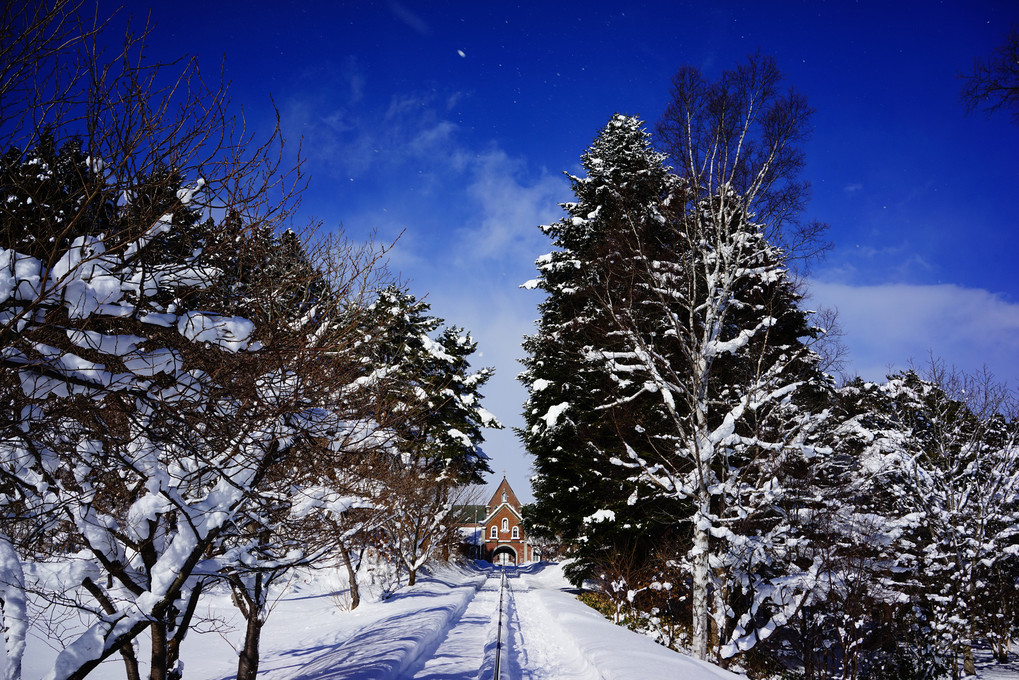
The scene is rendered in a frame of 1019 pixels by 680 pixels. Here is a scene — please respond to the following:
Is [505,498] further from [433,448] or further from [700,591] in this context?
[700,591]

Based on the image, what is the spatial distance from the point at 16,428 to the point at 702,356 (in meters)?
10.8

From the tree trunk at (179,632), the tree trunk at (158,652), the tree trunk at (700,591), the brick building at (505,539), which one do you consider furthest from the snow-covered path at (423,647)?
the brick building at (505,539)

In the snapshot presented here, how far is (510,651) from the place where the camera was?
10617 millimetres

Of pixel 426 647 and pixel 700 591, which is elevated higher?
pixel 700 591

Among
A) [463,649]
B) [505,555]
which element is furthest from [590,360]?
[505,555]

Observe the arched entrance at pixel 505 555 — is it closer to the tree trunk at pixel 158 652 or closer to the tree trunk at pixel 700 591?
the tree trunk at pixel 700 591

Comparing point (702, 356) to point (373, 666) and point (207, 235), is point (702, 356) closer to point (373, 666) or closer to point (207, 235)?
point (373, 666)

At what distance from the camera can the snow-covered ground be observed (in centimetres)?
828

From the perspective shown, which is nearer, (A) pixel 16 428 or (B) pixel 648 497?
(A) pixel 16 428

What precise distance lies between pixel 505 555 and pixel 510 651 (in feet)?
218

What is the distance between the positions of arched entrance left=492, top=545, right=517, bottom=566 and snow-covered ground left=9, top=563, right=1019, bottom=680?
58.1 metres

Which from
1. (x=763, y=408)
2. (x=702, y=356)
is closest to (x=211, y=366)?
(x=702, y=356)

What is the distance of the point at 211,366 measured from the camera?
4.10 meters

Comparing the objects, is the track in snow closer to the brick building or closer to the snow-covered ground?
the snow-covered ground
